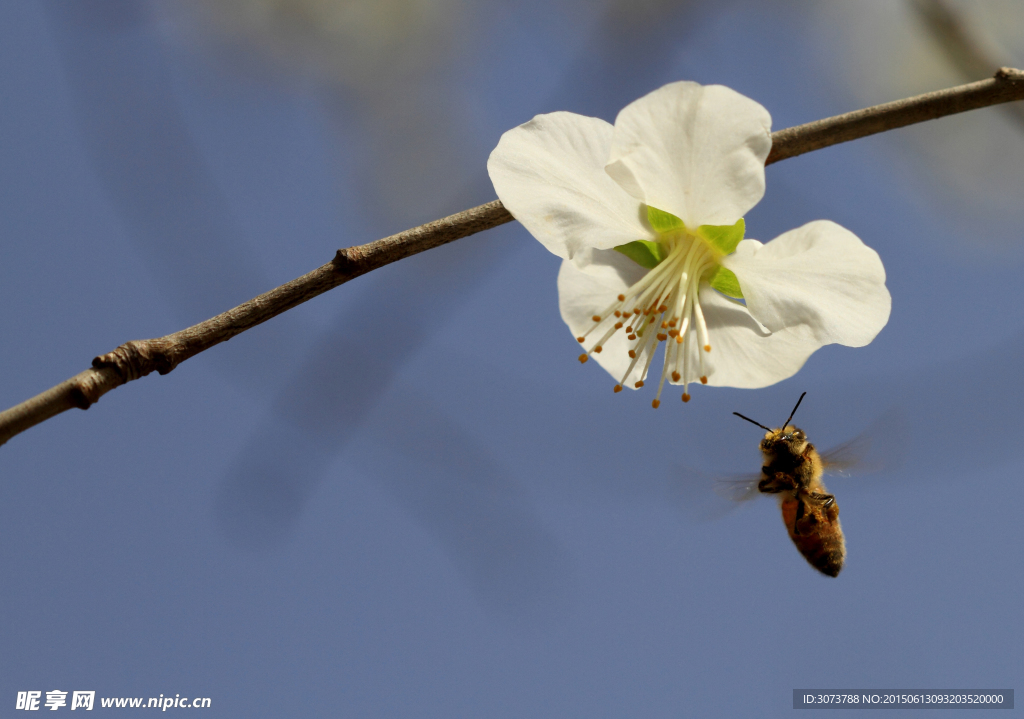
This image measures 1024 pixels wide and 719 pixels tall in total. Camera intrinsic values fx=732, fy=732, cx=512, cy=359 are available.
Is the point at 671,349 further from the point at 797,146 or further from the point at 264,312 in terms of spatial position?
the point at 264,312

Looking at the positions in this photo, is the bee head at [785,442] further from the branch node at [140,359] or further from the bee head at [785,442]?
the branch node at [140,359]

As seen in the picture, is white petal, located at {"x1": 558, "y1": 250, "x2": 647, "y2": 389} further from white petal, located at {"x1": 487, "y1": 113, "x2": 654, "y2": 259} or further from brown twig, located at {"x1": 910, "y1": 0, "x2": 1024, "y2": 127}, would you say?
brown twig, located at {"x1": 910, "y1": 0, "x2": 1024, "y2": 127}

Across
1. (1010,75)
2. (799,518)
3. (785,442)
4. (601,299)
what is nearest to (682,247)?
(601,299)

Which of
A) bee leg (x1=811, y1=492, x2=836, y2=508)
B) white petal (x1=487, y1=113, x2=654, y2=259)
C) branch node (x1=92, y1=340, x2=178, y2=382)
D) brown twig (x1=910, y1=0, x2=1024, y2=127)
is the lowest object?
branch node (x1=92, y1=340, x2=178, y2=382)

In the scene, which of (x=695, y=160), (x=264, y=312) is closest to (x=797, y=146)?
(x=695, y=160)

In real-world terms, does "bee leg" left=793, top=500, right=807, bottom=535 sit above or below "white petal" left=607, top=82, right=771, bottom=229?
below

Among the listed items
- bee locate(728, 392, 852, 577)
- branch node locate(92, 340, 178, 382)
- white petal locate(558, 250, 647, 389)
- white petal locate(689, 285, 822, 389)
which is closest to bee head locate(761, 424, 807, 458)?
bee locate(728, 392, 852, 577)

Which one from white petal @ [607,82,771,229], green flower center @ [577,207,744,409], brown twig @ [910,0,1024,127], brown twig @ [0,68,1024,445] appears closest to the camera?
brown twig @ [0,68,1024,445]

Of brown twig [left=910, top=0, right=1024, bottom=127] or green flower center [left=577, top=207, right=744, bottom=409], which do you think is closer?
green flower center [left=577, top=207, right=744, bottom=409]

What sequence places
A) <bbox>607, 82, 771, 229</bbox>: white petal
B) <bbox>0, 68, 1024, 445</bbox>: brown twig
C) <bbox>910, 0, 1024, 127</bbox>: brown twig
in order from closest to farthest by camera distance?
<bbox>0, 68, 1024, 445</bbox>: brown twig
<bbox>607, 82, 771, 229</bbox>: white petal
<bbox>910, 0, 1024, 127</bbox>: brown twig
